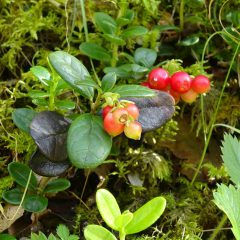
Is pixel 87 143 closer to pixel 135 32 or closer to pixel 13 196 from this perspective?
Result: pixel 13 196

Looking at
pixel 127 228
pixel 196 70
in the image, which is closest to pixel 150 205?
pixel 127 228

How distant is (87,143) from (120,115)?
14 centimetres

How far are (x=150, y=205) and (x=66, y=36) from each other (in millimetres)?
956

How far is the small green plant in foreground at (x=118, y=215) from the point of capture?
1.21m

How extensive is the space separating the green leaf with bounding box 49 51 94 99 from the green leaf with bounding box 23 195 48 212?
1.33 ft

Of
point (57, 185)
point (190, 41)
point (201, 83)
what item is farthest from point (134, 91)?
point (190, 41)

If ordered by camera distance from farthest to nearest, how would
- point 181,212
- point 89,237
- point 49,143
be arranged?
point 181,212 → point 49,143 → point 89,237

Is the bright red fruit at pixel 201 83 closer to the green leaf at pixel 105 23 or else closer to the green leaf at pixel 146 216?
the green leaf at pixel 105 23

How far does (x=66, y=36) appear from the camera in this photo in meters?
1.94

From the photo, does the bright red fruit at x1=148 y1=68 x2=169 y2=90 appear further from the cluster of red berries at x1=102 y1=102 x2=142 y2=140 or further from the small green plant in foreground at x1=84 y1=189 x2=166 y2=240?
the small green plant in foreground at x1=84 y1=189 x2=166 y2=240

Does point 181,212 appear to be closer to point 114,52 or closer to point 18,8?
point 114,52

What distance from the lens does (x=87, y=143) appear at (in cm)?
136

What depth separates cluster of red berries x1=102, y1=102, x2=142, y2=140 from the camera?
133 centimetres

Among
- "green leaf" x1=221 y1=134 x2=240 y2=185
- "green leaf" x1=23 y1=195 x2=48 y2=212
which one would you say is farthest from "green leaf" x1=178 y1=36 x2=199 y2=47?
"green leaf" x1=23 y1=195 x2=48 y2=212
